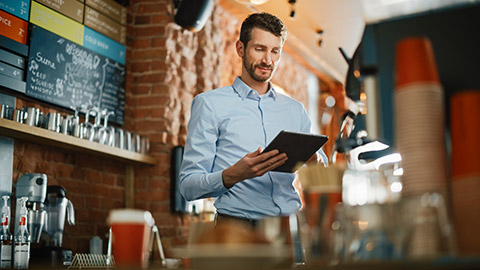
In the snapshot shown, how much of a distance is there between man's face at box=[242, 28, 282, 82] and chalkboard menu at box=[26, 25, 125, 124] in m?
1.50

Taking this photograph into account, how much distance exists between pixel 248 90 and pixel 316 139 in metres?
0.69

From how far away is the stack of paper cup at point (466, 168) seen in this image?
84cm

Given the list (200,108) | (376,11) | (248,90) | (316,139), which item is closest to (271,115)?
(248,90)

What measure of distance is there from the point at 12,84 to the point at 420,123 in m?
2.66

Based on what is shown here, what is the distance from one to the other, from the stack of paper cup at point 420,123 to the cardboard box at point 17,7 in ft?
8.96

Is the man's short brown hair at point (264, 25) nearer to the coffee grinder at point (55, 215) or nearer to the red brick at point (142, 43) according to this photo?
the coffee grinder at point (55, 215)

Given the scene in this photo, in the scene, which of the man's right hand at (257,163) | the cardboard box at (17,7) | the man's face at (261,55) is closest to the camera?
the man's right hand at (257,163)

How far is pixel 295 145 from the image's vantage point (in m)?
1.70

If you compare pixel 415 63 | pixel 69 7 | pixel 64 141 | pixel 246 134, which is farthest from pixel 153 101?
pixel 415 63

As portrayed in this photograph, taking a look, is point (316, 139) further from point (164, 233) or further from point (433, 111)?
A: point (164, 233)

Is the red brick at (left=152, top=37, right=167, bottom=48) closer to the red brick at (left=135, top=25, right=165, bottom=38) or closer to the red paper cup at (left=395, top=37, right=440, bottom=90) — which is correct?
the red brick at (left=135, top=25, right=165, bottom=38)

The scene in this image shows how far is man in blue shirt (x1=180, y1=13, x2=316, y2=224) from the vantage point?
6.52ft

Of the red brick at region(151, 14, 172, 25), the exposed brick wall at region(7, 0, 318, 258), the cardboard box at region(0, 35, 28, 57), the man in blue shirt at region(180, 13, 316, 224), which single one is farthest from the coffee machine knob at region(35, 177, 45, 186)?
the red brick at region(151, 14, 172, 25)

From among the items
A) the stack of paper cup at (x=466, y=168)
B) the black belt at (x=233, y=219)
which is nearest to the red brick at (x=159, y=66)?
the black belt at (x=233, y=219)
